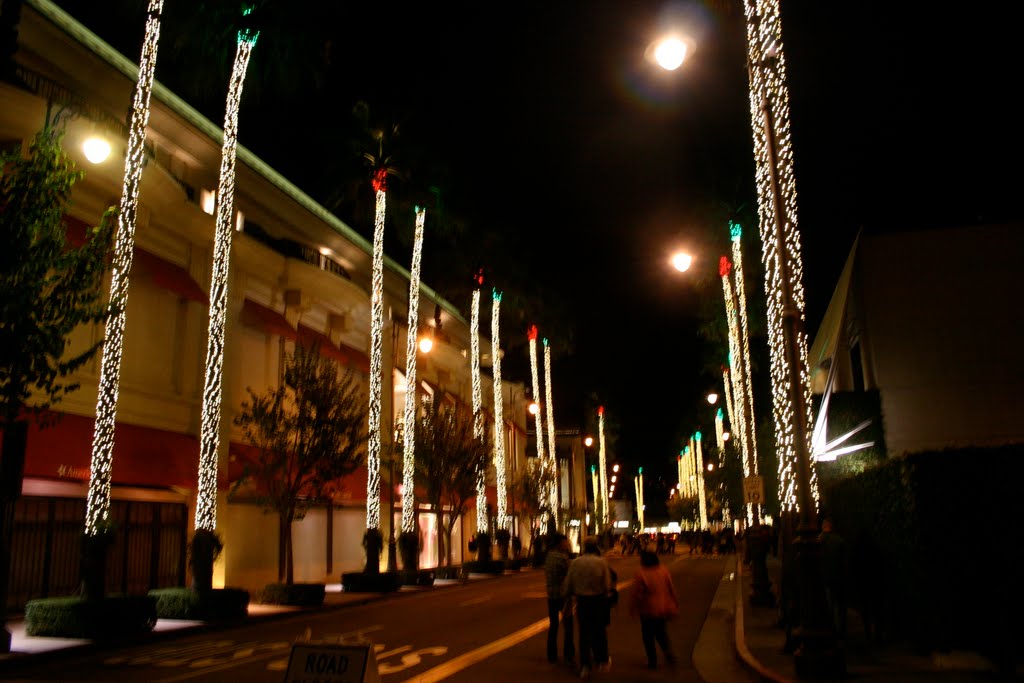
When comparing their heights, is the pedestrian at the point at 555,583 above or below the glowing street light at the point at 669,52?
below

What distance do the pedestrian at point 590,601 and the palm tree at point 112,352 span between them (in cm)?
977

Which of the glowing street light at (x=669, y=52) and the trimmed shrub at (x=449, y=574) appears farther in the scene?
the trimmed shrub at (x=449, y=574)

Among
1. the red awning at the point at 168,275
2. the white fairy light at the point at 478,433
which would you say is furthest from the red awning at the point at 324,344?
the red awning at the point at 168,275

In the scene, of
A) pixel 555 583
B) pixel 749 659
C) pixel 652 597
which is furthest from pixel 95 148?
pixel 749 659

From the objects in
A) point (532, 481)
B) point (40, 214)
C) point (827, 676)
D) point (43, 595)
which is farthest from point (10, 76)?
point (532, 481)

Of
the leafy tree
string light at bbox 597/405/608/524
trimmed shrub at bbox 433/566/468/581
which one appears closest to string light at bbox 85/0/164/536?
trimmed shrub at bbox 433/566/468/581

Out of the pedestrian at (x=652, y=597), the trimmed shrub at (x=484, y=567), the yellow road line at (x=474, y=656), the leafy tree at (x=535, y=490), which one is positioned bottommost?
the yellow road line at (x=474, y=656)

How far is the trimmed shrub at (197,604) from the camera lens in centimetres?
1961

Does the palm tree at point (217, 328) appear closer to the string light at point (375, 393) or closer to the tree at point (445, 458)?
the string light at point (375, 393)

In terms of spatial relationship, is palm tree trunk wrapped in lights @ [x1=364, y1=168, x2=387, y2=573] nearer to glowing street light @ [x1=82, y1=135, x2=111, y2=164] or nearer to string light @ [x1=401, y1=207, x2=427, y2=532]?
string light @ [x1=401, y1=207, x2=427, y2=532]

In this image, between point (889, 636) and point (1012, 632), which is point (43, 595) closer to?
point (889, 636)

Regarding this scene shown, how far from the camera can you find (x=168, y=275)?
25469 mm

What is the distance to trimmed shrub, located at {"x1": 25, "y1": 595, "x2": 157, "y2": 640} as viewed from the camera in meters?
16.0

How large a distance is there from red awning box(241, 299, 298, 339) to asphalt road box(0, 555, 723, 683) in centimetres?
1102
